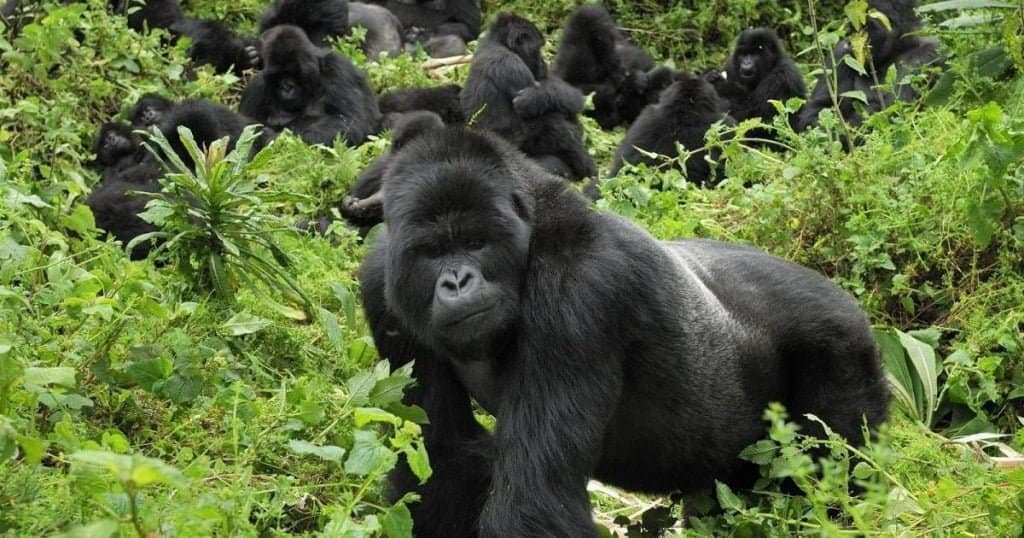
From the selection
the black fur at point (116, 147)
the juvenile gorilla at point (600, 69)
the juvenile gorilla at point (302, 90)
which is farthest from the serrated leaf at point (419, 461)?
the juvenile gorilla at point (600, 69)

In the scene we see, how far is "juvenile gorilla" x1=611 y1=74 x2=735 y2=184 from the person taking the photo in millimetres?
8242

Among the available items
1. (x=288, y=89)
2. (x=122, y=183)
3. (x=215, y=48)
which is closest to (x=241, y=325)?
(x=122, y=183)

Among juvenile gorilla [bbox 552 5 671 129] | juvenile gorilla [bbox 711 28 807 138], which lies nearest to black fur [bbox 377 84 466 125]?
juvenile gorilla [bbox 552 5 671 129]

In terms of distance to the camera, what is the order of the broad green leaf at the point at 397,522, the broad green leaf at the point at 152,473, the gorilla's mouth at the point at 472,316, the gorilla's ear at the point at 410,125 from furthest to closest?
the gorilla's ear at the point at 410,125, the gorilla's mouth at the point at 472,316, the broad green leaf at the point at 397,522, the broad green leaf at the point at 152,473

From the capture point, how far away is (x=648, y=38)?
11305 mm

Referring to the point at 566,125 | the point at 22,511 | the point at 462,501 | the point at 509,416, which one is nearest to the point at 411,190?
the point at 509,416

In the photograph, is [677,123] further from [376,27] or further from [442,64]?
[376,27]

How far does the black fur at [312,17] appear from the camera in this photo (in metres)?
10.0

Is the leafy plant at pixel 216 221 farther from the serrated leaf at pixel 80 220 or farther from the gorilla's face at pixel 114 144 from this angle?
the gorilla's face at pixel 114 144

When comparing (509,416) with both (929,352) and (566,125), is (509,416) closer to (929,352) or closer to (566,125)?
(929,352)

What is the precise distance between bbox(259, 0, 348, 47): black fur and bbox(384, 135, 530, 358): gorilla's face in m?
6.63

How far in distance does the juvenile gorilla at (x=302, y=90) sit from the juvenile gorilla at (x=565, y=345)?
15.8 ft

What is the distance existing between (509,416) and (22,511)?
3.89ft

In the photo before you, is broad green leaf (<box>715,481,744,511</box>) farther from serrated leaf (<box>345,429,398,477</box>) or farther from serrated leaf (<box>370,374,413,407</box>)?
serrated leaf (<box>345,429,398,477</box>)
